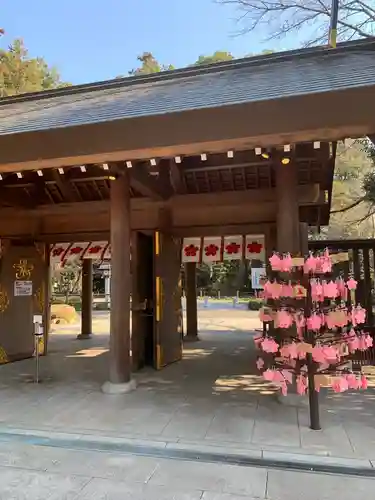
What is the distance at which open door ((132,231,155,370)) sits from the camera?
6.57m

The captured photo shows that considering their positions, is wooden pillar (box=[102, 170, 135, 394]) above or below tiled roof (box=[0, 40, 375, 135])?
below

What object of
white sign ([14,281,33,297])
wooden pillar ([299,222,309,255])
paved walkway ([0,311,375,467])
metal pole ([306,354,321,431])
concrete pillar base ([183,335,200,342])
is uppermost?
wooden pillar ([299,222,309,255])

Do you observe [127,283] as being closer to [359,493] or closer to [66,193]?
[66,193]

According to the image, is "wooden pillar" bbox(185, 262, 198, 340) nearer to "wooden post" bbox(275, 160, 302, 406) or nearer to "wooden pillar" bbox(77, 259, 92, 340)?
"wooden pillar" bbox(77, 259, 92, 340)

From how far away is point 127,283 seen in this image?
539 centimetres

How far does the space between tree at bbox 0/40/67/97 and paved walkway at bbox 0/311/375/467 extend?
1479 centimetres

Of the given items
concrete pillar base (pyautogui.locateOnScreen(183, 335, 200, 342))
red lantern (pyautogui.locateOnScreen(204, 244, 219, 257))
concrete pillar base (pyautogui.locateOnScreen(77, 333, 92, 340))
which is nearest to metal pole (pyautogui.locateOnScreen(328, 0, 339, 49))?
red lantern (pyautogui.locateOnScreen(204, 244, 219, 257))

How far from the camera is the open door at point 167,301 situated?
6465 millimetres

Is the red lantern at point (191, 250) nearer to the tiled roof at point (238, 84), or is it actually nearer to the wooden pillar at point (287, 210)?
the tiled roof at point (238, 84)

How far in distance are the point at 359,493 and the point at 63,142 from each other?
3.92 meters

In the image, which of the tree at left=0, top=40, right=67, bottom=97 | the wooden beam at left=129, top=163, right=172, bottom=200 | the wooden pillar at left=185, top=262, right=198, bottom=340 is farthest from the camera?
the tree at left=0, top=40, right=67, bottom=97

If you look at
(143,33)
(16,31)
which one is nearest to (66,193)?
(143,33)

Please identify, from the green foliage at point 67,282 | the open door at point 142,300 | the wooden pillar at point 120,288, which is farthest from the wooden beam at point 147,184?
the green foliage at point 67,282

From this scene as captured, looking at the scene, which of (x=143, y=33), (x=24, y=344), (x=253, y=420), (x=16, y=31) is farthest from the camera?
(x=16, y=31)
